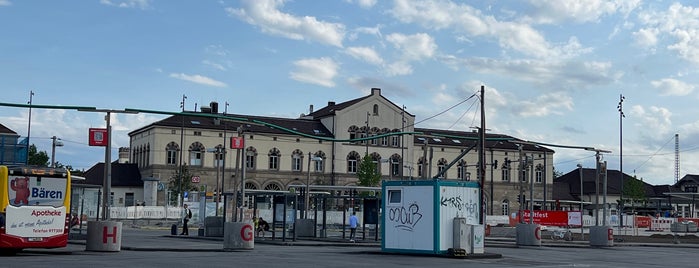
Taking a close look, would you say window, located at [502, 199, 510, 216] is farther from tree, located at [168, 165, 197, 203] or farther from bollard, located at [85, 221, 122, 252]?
bollard, located at [85, 221, 122, 252]

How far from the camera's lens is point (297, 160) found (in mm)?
95938

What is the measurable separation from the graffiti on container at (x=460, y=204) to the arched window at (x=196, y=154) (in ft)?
211

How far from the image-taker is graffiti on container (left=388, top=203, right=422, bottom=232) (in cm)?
2866

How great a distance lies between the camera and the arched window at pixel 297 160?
9569cm

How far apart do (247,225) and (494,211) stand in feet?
259

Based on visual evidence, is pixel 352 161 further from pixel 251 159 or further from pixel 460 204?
pixel 460 204

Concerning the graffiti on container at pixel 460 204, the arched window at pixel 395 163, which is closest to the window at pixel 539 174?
the arched window at pixel 395 163

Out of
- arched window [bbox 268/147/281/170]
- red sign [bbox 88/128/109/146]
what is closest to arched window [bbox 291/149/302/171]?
arched window [bbox 268/147/281/170]

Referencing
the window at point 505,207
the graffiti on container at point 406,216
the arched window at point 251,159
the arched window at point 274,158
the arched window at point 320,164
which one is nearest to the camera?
the graffiti on container at point 406,216

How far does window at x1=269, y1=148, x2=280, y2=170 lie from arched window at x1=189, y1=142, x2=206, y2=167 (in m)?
7.48

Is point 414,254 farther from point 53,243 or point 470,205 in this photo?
point 53,243

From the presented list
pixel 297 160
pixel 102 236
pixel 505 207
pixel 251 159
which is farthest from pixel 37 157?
pixel 102 236

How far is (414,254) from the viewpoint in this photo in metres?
28.9

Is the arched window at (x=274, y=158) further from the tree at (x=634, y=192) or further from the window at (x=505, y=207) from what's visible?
the tree at (x=634, y=192)
